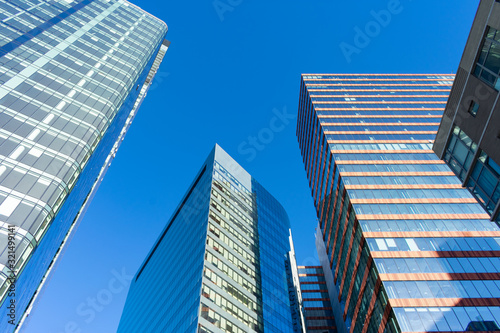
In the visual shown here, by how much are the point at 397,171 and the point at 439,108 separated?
3106 cm

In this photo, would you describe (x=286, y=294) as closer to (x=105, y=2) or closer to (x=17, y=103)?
(x=17, y=103)

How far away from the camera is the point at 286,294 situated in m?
63.9

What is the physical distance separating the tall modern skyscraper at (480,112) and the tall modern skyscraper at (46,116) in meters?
37.4

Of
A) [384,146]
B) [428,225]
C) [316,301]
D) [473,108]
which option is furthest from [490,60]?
[316,301]

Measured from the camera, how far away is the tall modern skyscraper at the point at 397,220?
3825cm

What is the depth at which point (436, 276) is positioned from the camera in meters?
40.5

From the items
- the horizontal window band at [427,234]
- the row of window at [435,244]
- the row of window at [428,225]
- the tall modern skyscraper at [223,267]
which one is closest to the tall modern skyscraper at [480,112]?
the row of window at [435,244]

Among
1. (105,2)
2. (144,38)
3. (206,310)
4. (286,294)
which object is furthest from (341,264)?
(105,2)

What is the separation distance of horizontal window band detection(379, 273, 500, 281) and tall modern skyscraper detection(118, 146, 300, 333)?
78.1 ft

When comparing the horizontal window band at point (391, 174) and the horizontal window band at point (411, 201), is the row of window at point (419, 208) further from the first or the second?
the horizontal window band at point (391, 174)

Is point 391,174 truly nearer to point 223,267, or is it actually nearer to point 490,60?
point 223,267

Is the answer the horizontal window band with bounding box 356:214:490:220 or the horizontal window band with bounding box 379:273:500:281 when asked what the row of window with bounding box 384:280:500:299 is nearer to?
the horizontal window band with bounding box 379:273:500:281

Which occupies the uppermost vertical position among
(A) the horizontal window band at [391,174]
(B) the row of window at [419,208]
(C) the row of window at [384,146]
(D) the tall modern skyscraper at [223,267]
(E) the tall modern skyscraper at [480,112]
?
(C) the row of window at [384,146]

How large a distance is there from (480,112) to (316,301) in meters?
80.2
